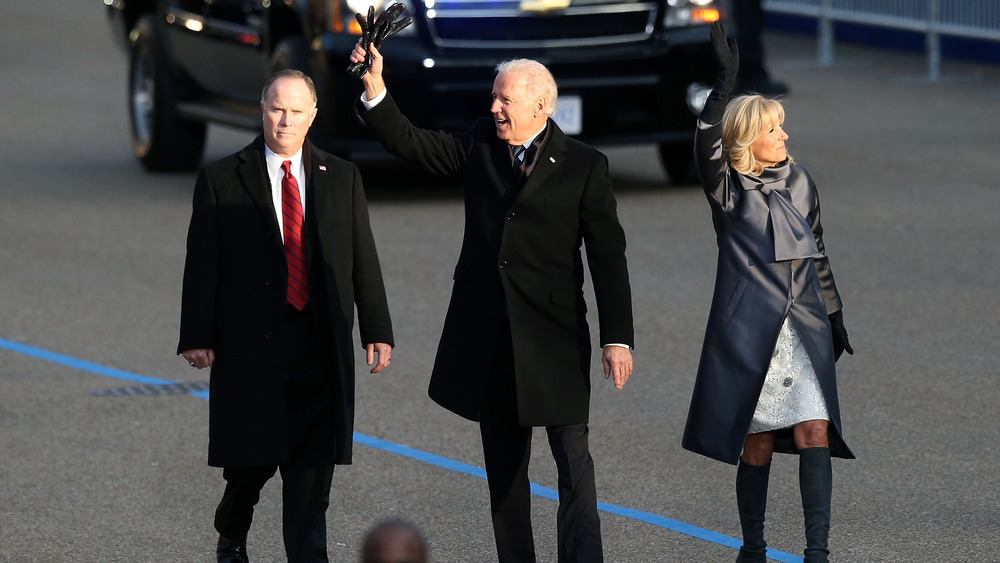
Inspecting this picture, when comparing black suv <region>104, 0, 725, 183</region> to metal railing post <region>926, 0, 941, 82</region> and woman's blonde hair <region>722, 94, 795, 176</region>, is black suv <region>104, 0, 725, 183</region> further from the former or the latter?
metal railing post <region>926, 0, 941, 82</region>

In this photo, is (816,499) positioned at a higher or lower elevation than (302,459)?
lower

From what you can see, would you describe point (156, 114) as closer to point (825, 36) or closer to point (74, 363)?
point (74, 363)

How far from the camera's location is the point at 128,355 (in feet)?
27.9

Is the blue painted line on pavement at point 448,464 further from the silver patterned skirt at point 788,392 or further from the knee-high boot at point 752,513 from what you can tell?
the silver patterned skirt at point 788,392

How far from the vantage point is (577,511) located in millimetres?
5207

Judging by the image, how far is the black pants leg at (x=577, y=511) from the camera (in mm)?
5191

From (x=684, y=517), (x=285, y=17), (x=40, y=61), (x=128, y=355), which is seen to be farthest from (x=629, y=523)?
(x=40, y=61)

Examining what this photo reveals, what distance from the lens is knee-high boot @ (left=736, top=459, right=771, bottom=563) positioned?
5316mm

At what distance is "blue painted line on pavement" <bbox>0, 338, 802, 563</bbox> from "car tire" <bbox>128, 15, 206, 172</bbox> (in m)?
5.22

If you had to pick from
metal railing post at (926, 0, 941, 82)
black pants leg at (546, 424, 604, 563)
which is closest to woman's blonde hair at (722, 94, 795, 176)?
black pants leg at (546, 424, 604, 563)

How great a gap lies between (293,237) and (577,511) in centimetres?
112

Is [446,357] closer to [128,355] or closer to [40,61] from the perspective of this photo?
[128,355]

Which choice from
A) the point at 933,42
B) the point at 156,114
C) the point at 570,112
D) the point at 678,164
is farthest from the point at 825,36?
the point at 570,112

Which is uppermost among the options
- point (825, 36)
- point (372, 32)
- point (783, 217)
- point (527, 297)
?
point (372, 32)
